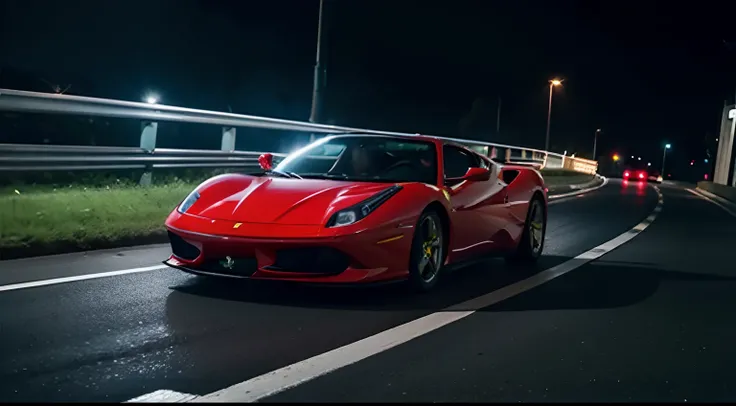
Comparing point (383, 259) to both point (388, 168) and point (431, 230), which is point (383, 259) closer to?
point (431, 230)

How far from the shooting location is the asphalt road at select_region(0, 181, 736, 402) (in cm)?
385

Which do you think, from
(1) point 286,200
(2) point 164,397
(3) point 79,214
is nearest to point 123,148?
(3) point 79,214

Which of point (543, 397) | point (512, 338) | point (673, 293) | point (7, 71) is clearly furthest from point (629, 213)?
point (7, 71)

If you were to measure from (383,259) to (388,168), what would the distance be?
1.41 m

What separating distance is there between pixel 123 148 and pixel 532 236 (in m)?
4.82

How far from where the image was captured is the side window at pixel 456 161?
721 cm

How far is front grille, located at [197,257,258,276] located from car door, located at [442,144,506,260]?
1.87 metres

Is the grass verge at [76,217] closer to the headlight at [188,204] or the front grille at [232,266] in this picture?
the headlight at [188,204]

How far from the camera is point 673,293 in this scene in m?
7.05

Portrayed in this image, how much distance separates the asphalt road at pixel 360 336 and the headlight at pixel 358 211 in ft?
1.95

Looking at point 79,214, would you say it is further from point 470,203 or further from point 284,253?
point 470,203

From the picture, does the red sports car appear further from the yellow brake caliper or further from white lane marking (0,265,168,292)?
white lane marking (0,265,168,292)

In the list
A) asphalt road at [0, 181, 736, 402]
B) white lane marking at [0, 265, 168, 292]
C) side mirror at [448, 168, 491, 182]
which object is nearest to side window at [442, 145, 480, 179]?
side mirror at [448, 168, 491, 182]

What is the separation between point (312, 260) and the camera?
18.1 feet
